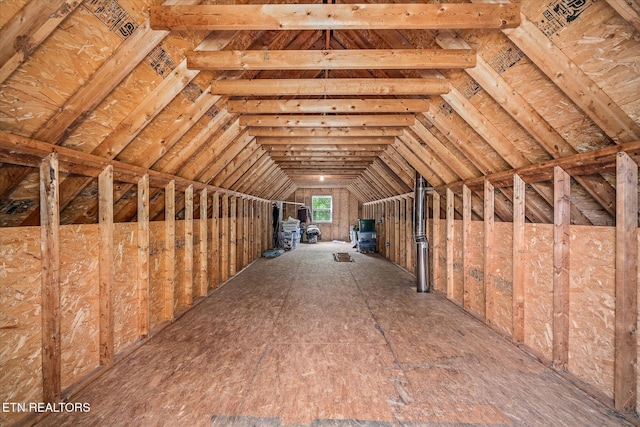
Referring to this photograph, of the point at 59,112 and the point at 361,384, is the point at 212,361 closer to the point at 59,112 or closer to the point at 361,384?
the point at 361,384

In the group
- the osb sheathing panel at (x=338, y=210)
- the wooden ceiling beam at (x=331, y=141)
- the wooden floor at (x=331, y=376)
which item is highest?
the wooden ceiling beam at (x=331, y=141)

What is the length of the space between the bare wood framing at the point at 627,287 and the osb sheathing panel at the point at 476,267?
6.15ft

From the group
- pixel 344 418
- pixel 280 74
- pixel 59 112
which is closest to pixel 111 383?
pixel 344 418

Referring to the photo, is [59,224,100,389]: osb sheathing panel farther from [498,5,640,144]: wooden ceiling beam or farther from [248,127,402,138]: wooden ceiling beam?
[498,5,640,144]: wooden ceiling beam

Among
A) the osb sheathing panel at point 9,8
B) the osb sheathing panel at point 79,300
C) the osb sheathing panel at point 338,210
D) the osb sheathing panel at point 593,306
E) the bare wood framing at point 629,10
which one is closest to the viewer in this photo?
the osb sheathing panel at point 9,8

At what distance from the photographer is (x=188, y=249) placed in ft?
14.0

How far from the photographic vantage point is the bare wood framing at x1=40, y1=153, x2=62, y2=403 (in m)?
2.04

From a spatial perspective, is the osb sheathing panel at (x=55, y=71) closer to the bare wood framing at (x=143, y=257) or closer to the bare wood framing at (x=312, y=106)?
the bare wood framing at (x=143, y=257)

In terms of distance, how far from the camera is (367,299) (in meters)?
4.74

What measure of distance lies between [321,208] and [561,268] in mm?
13147

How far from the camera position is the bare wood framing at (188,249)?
13.9 ft

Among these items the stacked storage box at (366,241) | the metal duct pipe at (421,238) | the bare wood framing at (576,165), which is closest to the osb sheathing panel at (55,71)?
the bare wood framing at (576,165)

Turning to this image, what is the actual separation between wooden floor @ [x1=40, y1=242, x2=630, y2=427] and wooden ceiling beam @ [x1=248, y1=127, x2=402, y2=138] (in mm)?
2882

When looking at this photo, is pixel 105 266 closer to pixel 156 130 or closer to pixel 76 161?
pixel 76 161
